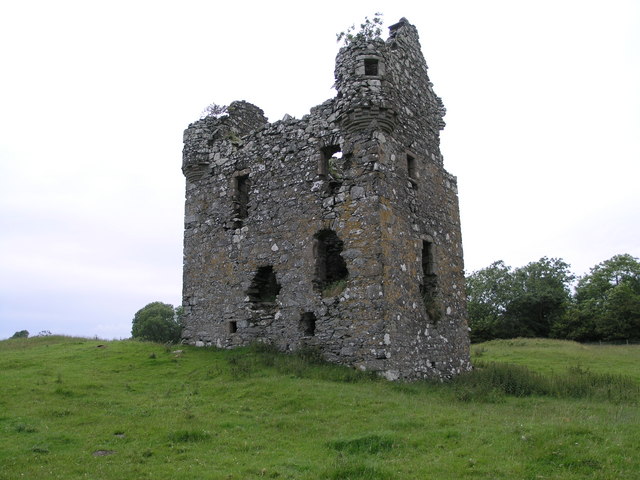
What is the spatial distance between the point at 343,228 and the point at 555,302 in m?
45.3

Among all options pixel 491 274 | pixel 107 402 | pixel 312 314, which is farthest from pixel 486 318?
pixel 107 402

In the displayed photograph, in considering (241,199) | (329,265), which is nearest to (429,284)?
(329,265)

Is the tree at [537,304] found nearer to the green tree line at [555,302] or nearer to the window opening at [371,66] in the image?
the green tree line at [555,302]

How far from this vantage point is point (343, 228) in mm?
14812

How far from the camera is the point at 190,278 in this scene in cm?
1891

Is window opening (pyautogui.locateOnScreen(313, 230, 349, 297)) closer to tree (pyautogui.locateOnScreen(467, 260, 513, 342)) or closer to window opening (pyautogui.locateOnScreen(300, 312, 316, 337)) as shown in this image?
window opening (pyautogui.locateOnScreen(300, 312, 316, 337))

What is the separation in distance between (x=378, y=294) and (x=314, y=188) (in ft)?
13.3

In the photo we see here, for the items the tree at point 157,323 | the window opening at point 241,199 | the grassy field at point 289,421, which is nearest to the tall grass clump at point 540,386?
the grassy field at point 289,421

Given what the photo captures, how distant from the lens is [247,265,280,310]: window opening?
1695cm

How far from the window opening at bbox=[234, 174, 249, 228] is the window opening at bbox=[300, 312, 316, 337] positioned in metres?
4.42

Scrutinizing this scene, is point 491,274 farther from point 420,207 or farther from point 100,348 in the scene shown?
point 100,348

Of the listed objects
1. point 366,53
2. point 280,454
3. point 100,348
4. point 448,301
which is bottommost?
point 280,454

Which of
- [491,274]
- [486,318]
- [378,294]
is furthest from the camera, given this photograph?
[491,274]

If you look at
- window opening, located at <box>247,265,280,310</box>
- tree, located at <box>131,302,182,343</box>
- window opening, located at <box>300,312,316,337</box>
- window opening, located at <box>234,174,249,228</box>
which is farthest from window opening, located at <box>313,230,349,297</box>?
tree, located at <box>131,302,182,343</box>
